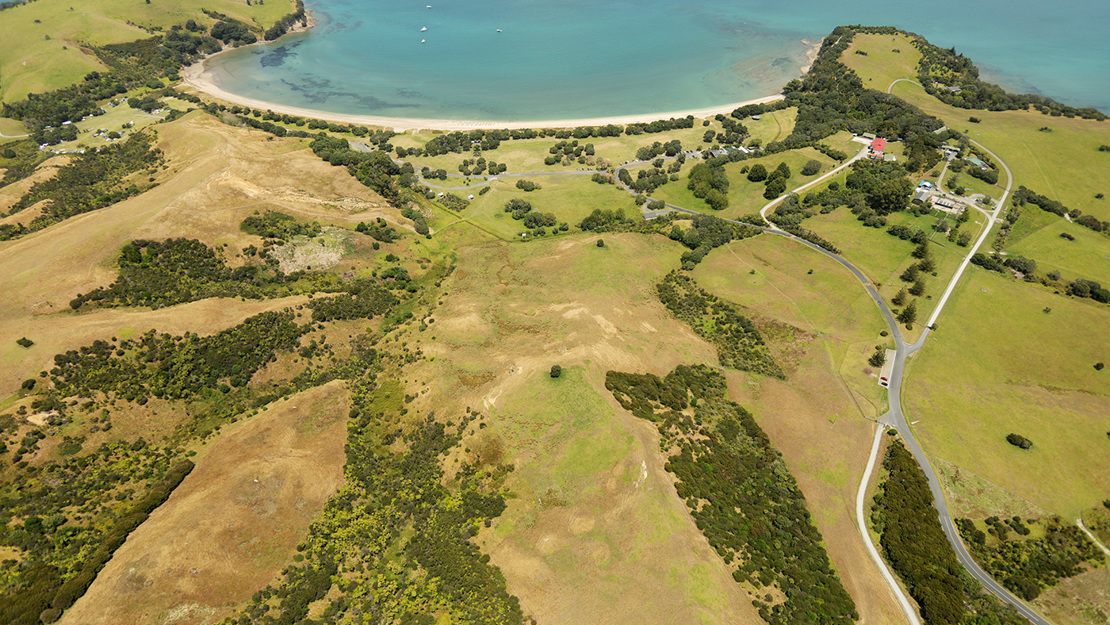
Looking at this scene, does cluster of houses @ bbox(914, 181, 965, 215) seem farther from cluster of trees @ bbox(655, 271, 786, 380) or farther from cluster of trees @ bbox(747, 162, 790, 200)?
cluster of trees @ bbox(655, 271, 786, 380)

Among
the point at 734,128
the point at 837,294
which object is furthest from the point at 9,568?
the point at 734,128

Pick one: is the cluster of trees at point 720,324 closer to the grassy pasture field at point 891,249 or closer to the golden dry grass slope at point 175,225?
the grassy pasture field at point 891,249

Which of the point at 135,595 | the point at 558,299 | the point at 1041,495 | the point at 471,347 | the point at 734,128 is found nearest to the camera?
the point at 135,595

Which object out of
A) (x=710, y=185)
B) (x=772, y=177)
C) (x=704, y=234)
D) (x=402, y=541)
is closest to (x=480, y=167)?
(x=710, y=185)

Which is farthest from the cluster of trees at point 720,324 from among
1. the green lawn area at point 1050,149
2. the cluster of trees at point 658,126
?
the green lawn area at point 1050,149

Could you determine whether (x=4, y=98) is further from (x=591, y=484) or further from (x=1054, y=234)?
(x=1054, y=234)

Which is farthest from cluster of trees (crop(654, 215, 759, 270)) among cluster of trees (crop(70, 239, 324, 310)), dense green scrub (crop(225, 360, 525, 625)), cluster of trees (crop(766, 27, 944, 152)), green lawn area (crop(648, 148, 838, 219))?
cluster of trees (crop(70, 239, 324, 310))
